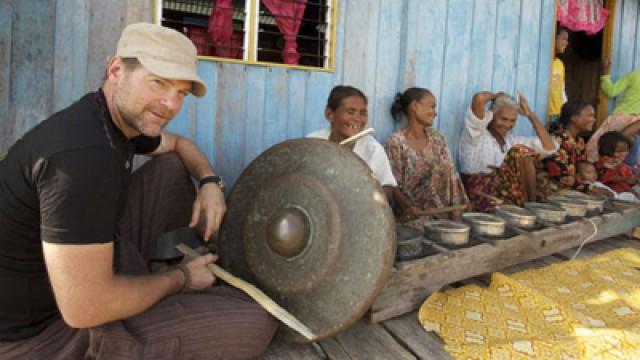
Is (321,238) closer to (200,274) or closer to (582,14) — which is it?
(200,274)

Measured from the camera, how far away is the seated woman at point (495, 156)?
3807mm

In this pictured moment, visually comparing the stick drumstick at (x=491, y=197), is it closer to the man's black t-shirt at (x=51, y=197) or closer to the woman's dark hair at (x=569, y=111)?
the woman's dark hair at (x=569, y=111)

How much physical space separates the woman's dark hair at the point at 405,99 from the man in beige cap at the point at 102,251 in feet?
7.50

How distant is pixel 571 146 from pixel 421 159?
1743 millimetres

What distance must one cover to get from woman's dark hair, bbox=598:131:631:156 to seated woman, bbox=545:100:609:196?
0.19 metres

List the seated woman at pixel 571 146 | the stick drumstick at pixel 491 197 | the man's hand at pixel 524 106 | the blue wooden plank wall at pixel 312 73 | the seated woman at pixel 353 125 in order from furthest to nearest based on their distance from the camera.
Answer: the man's hand at pixel 524 106 < the seated woman at pixel 571 146 < the stick drumstick at pixel 491 197 < the seated woman at pixel 353 125 < the blue wooden plank wall at pixel 312 73

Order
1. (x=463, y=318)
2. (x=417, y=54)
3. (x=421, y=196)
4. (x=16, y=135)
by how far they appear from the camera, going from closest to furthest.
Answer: (x=463, y=318) < (x=16, y=135) < (x=421, y=196) < (x=417, y=54)

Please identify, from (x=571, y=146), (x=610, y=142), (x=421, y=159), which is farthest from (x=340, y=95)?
(x=610, y=142)

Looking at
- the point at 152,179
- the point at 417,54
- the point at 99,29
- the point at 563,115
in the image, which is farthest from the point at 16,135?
the point at 563,115

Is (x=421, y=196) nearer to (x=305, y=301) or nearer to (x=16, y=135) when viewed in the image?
(x=305, y=301)

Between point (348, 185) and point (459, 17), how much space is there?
2836 mm

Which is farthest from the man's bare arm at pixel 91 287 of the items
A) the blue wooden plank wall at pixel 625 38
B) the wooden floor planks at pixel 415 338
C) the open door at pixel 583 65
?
the open door at pixel 583 65

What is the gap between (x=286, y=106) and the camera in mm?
3295

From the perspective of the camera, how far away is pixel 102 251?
126 cm
